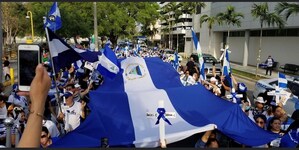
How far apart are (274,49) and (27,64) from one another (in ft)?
104

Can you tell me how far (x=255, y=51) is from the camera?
35938 mm

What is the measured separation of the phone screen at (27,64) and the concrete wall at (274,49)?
93.8 ft

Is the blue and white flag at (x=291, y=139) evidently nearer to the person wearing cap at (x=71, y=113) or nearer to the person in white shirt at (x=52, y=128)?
the person in white shirt at (x=52, y=128)

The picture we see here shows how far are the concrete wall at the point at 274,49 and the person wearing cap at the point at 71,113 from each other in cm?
2583

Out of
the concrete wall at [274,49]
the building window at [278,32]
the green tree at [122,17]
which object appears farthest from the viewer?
the green tree at [122,17]

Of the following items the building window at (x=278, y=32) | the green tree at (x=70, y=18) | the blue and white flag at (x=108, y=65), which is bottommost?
the blue and white flag at (x=108, y=65)

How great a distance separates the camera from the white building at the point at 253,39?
29.6m

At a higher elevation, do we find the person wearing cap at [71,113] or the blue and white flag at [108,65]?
the blue and white flag at [108,65]

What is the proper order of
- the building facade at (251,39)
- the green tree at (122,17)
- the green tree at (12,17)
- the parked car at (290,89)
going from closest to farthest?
the parked car at (290,89), the building facade at (251,39), the green tree at (12,17), the green tree at (122,17)

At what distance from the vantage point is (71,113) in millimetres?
6762

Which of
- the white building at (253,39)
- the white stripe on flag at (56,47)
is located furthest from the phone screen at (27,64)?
the white building at (253,39)

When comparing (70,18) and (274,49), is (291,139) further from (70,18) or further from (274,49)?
(70,18)

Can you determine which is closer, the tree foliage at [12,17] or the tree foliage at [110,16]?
the tree foliage at [110,16]

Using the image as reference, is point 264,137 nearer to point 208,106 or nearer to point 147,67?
point 208,106
